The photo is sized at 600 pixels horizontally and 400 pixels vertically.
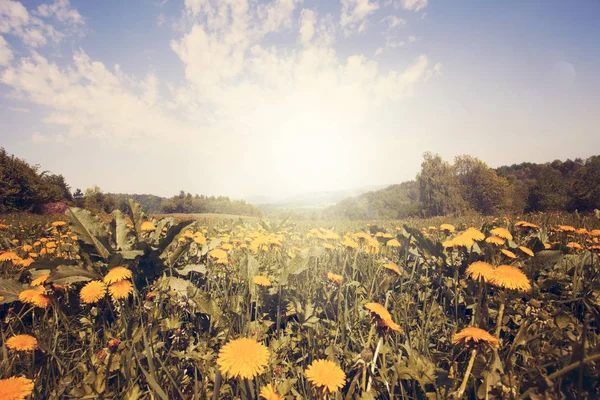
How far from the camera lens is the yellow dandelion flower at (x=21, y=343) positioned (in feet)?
4.10

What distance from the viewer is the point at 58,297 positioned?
5.99 ft

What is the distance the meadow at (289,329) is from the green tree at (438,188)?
156 ft

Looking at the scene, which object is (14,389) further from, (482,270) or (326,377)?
(482,270)

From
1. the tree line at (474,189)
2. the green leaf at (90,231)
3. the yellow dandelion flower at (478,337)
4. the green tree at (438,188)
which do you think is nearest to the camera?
the yellow dandelion flower at (478,337)

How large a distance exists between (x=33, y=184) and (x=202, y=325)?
3368 cm

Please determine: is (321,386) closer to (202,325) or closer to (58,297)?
(202,325)

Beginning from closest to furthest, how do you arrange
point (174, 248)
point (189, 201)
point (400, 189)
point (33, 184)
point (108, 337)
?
point (108, 337) < point (174, 248) < point (33, 184) < point (189, 201) < point (400, 189)

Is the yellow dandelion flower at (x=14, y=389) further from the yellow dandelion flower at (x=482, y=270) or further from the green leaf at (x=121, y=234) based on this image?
the yellow dandelion flower at (x=482, y=270)

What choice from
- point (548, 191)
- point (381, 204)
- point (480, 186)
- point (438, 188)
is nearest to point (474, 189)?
point (480, 186)

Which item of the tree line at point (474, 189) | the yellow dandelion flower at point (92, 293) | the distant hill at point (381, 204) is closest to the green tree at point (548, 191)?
the tree line at point (474, 189)

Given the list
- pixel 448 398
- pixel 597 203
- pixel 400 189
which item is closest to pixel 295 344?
pixel 448 398

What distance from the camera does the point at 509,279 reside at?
53.7 inches

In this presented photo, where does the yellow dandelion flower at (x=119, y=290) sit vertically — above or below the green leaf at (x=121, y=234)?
below

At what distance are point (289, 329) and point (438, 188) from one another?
170 feet
